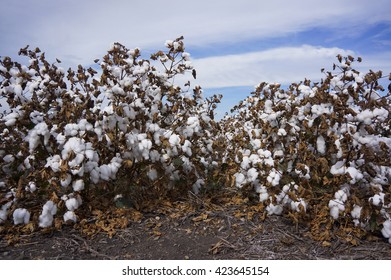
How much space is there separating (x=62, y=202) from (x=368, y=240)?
2.92m

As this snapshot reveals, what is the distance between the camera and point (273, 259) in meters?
3.33

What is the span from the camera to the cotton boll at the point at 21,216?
3.53 m

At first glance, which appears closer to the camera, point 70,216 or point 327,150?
point 70,216

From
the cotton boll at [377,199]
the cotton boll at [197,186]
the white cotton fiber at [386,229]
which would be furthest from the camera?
the cotton boll at [197,186]

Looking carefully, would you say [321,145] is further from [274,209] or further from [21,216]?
[21,216]

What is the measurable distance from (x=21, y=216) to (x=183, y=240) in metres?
1.53

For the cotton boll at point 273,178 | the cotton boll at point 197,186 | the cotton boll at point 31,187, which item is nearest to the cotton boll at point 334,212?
the cotton boll at point 273,178

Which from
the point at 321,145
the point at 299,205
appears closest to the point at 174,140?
the point at 299,205

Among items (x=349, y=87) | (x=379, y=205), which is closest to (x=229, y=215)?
(x=379, y=205)

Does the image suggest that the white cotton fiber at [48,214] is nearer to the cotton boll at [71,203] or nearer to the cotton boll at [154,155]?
the cotton boll at [71,203]

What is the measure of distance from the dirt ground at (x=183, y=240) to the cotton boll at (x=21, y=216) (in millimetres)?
167

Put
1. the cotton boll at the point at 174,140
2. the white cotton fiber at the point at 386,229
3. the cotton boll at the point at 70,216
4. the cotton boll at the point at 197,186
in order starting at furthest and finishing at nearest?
the cotton boll at the point at 197,186, the cotton boll at the point at 174,140, the cotton boll at the point at 70,216, the white cotton fiber at the point at 386,229

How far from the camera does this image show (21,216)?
11.7ft

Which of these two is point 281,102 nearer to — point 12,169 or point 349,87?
point 349,87
